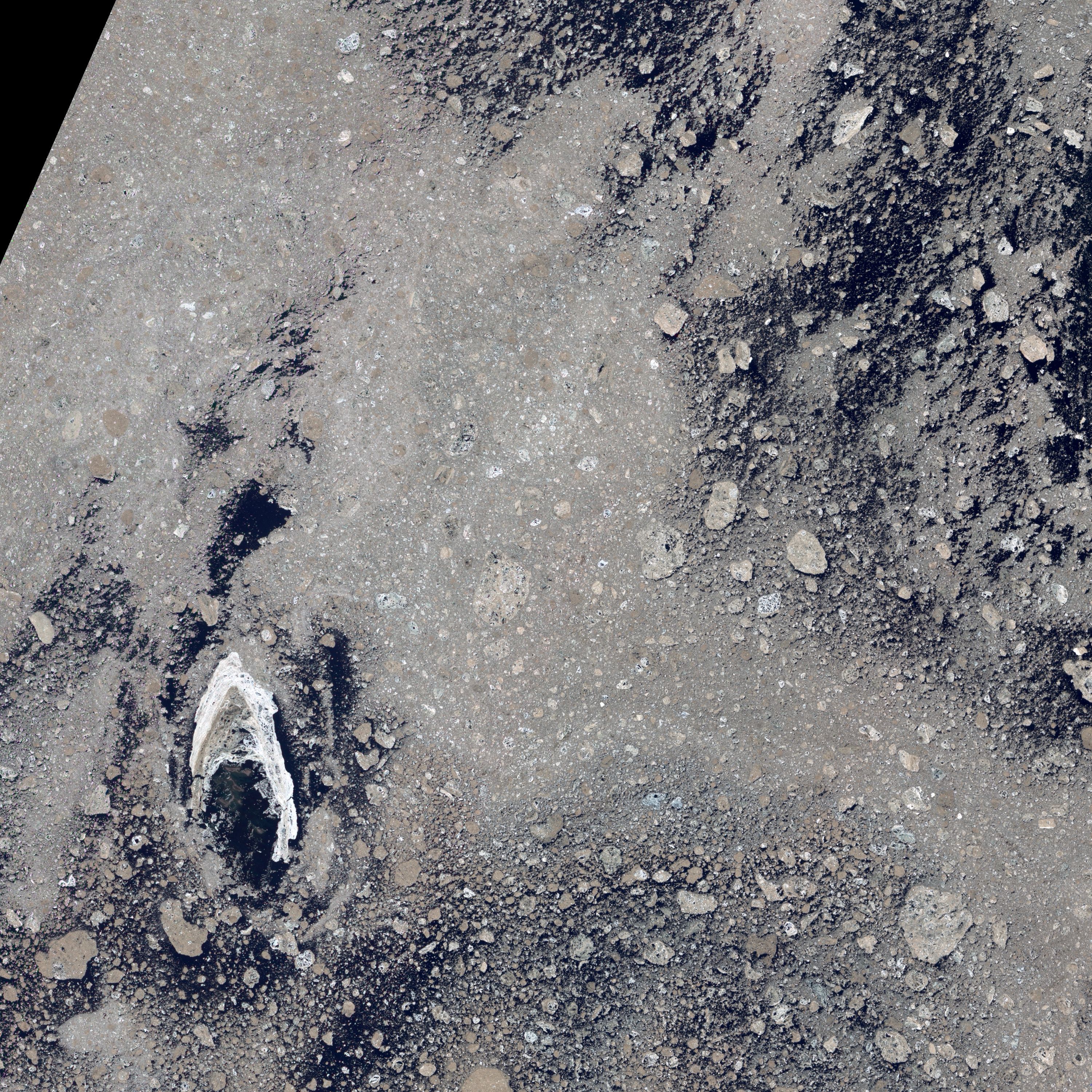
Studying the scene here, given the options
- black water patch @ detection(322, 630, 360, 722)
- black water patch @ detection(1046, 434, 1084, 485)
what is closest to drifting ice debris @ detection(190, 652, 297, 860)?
black water patch @ detection(322, 630, 360, 722)

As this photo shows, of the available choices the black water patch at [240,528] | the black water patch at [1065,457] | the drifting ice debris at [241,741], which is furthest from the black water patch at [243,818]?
the black water patch at [1065,457]

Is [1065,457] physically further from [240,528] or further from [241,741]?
[241,741]

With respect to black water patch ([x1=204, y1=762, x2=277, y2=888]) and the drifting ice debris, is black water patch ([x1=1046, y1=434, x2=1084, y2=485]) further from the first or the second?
black water patch ([x1=204, y1=762, x2=277, y2=888])

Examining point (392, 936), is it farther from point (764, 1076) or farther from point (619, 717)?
point (764, 1076)

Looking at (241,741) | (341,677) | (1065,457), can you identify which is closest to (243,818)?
(241,741)

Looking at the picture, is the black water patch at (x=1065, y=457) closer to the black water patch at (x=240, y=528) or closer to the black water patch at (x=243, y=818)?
the black water patch at (x=240, y=528)
